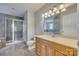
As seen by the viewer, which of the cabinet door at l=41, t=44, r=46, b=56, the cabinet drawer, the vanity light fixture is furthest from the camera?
the cabinet door at l=41, t=44, r=46, b=56

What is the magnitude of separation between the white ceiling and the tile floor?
62 centimetres

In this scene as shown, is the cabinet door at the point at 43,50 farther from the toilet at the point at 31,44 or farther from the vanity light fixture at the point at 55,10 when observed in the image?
the vanity light fixture at the point at 55,10

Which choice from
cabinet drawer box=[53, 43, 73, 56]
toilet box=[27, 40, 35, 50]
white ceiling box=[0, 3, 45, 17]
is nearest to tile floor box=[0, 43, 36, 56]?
toilet box=[27, 40, 35, 50]

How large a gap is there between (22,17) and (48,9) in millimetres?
512

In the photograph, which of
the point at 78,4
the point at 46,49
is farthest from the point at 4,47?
the point at 78,4

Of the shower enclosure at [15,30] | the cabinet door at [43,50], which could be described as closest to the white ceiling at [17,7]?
the shower enclosure at [15,30]

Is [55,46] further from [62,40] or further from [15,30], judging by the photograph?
[15,30]

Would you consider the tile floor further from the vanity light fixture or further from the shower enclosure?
the vanity light fixture

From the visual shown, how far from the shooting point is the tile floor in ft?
5.12

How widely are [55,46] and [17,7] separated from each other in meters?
0.96

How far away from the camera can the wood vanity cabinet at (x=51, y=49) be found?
133 centimetres

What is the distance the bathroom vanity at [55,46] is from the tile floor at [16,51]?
0.55 ft

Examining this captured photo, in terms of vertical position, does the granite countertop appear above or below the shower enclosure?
below

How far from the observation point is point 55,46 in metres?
1.53
